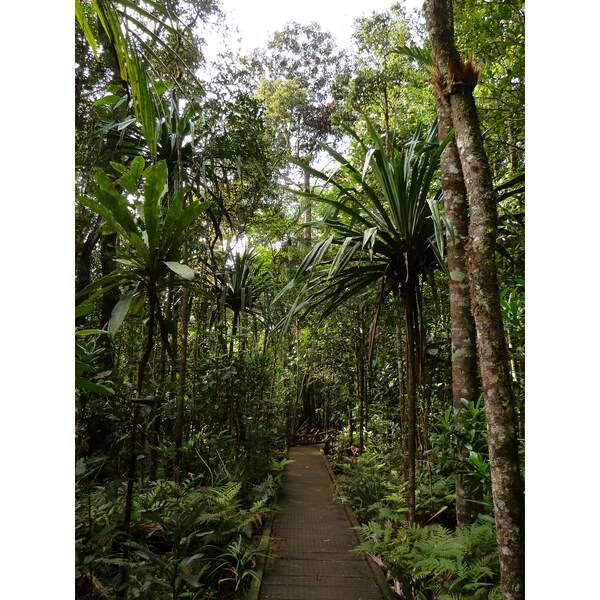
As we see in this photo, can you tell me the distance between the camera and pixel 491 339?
57.6 inches

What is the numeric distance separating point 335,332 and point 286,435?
3.84 m

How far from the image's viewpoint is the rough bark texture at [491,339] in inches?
50.8

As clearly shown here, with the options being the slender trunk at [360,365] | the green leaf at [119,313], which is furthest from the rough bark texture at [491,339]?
the slender trunk at [360,365]

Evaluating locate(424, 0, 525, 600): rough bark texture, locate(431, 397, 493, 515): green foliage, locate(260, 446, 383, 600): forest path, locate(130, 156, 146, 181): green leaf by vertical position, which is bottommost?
locate(260, 446, 383, 600): forest path

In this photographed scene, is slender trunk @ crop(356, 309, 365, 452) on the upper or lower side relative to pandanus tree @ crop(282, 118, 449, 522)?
lower

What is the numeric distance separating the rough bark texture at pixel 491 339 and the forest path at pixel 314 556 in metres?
1.45

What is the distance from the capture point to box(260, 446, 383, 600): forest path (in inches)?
97.0

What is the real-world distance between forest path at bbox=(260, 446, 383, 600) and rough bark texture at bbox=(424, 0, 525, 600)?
1.45 meters

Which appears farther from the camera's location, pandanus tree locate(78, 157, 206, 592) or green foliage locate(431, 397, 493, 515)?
green foliage locate(431, 397, 493, 515)

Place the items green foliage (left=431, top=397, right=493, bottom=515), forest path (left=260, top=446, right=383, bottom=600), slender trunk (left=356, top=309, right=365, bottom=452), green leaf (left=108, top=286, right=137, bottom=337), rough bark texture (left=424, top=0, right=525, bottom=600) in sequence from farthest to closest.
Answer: slender trunk (left=356, top=309, right=365, bottom=452) < forest path (left=260, top=446, right=383, bottom=600) < green foliage (left=431, top=397, right=493, bottom=515) < green leaf (left=108, top=286, right=137, bottom=337) < rough bark texture (left=424, top=0, right=525, bottom=600)

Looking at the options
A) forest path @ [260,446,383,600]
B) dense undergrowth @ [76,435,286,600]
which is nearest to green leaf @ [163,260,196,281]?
dense undergrowth @ [76,435,286,600]

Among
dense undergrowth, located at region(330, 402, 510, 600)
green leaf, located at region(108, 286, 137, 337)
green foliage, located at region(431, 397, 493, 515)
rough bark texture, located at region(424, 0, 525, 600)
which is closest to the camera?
rough bark texture, located at region(424, 0, 525, 600)

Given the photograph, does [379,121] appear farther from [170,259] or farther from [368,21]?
[170,259]

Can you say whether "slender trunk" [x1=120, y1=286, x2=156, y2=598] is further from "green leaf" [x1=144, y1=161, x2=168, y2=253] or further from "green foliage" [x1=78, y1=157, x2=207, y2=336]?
"green leaf" [x1=144, y1=161, x2=168, y2=253]
